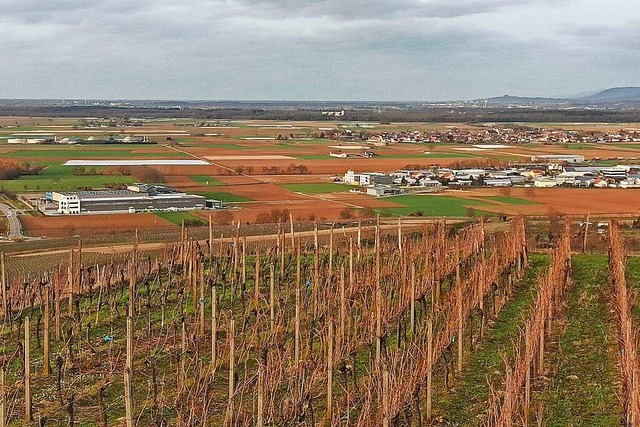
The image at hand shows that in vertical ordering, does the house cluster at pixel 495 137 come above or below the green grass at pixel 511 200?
above

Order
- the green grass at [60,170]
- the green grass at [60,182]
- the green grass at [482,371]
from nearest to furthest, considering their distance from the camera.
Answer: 1. the green grass at [482,371]
2. the green grass at [60,182]
3. the green grass at [60,170]

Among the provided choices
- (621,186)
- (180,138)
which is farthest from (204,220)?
(180,138)

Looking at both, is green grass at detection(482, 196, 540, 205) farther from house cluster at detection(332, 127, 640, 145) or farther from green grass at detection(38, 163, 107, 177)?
house cluster at detection(332, 127, 640, 145)

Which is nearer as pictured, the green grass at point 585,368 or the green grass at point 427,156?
the green grass at point 585,368

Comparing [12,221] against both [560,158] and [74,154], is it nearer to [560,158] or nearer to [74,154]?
[74,154]

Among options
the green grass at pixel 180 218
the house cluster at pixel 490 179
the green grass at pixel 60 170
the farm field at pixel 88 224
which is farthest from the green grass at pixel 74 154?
the farm field at pixel 88 224

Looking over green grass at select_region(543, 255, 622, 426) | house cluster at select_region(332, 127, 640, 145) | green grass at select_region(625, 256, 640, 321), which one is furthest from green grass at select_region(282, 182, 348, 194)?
house cluster at select_region(332, 127, 640, 145)

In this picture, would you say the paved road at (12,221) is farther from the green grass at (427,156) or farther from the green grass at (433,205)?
the green grass at (427,156)
